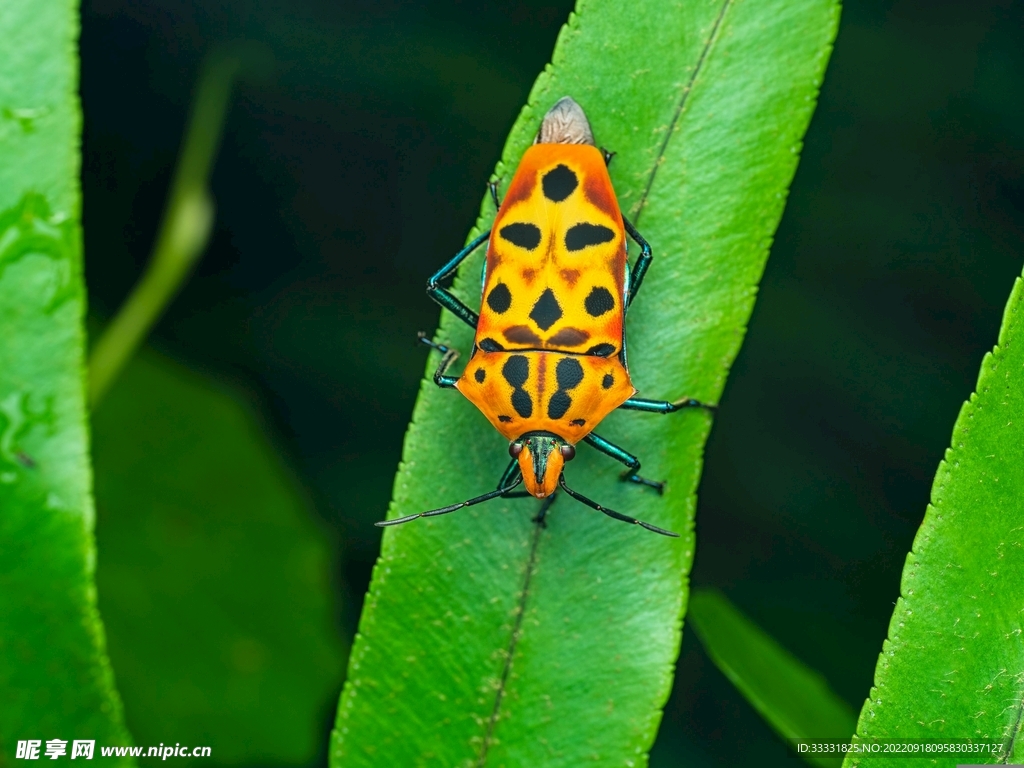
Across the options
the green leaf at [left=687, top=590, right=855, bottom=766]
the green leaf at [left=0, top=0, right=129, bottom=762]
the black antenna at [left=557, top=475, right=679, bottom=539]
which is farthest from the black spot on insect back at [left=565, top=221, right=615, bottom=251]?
the green leaf at [left=0, top=0, right=129, bottom=762]

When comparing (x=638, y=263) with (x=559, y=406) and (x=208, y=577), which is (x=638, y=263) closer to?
(x=559, y=406)

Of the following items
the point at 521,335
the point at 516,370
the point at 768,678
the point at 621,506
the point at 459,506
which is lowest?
the point at 768,678

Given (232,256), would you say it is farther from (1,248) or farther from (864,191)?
(864,191)

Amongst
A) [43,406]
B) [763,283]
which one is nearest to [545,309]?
[43,406]

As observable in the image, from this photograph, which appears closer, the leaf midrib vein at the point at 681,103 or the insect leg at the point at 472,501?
the leaf midrib vein at the point at 681,103

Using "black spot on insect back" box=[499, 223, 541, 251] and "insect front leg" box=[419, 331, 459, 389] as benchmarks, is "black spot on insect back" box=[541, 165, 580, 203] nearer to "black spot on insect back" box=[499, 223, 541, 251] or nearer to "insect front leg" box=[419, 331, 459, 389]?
"black spot on insect back" box=[499, 223, 541, 251]

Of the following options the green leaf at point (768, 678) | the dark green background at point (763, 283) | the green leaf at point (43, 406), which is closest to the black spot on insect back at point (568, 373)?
the green leaf at point (768, 678)

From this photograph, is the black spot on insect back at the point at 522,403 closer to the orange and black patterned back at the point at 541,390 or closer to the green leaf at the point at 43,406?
the orange and black patterned back at the point at 541,390
